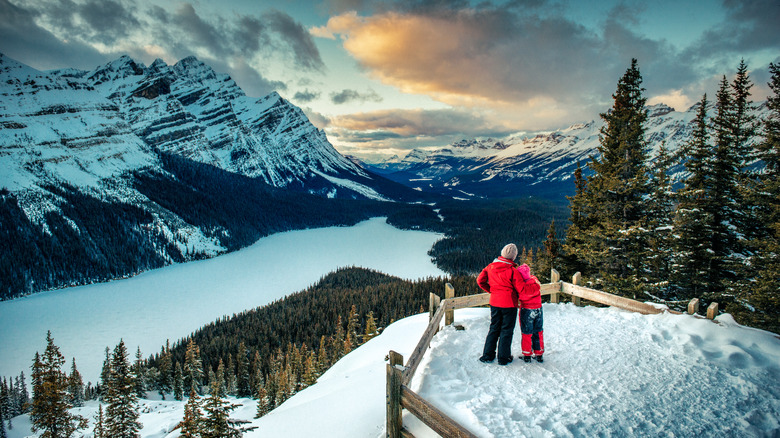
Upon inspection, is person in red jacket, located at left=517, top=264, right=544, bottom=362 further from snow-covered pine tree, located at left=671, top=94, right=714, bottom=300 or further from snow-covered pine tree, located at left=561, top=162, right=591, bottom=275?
snow-covered pine tree, located at left=671, top=94, right=714, bottom=300

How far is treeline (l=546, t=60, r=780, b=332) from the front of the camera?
1393cm

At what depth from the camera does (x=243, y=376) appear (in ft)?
141

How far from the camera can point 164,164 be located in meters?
160

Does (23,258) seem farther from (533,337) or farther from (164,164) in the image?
(533,337)

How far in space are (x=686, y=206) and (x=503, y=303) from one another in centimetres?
1406

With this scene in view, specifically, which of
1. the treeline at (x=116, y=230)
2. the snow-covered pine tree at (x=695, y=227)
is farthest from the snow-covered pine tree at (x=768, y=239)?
the treeline at (x=116, y=230)

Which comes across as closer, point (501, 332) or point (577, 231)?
point (501, 332)

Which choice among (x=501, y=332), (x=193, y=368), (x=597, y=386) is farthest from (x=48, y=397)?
(x=193, y=368)

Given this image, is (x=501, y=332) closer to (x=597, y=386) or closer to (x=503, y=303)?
(x=503, y=303)

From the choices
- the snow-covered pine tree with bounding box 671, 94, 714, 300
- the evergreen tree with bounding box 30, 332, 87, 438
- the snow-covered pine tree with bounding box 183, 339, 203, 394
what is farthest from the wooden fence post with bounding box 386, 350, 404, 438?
the snow-covered pine tree with bounding box 183, 339, 203, 394

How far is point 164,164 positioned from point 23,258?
8305 centimetres

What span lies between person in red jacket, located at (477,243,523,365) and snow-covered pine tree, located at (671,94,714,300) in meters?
13.1

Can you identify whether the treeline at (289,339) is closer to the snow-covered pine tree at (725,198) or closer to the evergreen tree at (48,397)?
the evergreen tree at (48,397)

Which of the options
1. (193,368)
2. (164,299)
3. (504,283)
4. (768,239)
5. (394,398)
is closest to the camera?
(394,398)
